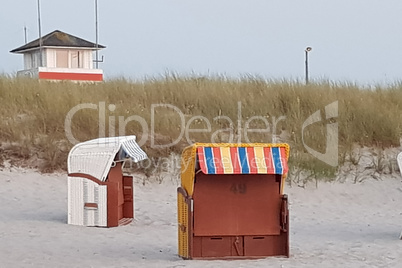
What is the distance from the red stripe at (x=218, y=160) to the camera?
6.79m

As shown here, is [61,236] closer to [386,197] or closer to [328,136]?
[386,197]

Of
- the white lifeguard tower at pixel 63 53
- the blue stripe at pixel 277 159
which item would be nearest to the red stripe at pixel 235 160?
the blue stripe at pixel 277 159

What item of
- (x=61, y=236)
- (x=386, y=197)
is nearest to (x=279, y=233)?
(x=61, y=236)

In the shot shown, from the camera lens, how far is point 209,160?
6.86 m

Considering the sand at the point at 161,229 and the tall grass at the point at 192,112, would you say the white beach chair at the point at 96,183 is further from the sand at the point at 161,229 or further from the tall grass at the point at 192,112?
the tall grass at the point at 192,112

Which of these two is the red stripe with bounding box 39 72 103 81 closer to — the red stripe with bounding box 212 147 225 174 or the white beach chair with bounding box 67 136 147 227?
the white beach chair with bounding box 67 136 147 227

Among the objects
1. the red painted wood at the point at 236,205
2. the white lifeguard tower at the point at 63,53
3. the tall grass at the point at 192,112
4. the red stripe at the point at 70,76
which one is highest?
the white lifeguard tower at the point at 63,53

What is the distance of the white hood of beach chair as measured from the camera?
9.58 metres

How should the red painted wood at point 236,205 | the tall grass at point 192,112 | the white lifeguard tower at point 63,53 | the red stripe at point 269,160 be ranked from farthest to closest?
1. the white lifeguard tower at point 63,53
2. the tall grass at point 192,112
3. the red painted wood at point 236,205
4. the red stripe at point 269,160

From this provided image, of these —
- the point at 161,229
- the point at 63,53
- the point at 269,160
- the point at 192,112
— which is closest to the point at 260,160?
the point at 269,160

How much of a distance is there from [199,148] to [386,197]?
6926 mm

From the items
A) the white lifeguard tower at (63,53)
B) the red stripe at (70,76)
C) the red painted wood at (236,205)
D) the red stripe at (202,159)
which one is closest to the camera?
the red stripe at (202,159)

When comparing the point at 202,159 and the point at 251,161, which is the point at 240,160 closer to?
the point at 251,161

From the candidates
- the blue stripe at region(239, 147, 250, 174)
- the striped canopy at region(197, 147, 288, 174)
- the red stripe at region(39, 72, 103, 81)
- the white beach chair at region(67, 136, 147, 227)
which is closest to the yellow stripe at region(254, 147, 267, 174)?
the striped canopy at region(197, 147, 288, 174)
